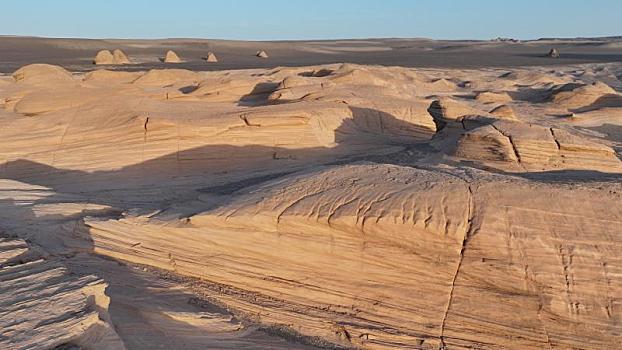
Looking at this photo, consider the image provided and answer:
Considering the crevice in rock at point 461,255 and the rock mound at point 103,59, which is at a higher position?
the rock mound at point 103,59

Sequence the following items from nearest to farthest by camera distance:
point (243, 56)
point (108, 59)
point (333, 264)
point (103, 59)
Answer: point (333, 264)
point (103, 59)
point (108, 59)
point (243, 56)

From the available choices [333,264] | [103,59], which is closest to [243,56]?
[103,59]

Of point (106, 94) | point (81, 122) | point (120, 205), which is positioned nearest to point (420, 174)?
point (120, 205)

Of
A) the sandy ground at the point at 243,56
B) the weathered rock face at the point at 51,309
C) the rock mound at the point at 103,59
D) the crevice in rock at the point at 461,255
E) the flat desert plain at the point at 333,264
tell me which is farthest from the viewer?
the sandy ground at the point at 243,56

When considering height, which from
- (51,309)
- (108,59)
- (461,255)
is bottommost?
(461,255)

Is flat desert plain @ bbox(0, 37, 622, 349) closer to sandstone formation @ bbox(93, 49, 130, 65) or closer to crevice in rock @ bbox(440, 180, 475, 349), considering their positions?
crevice in rock @ bbox(440, 180, 475, 349)

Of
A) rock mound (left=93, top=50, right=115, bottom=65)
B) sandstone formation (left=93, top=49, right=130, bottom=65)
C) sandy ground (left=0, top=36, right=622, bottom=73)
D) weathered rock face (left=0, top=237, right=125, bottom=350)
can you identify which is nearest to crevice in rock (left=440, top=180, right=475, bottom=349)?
weathered rock face (left=0, top=237, right=125, bottom=350)

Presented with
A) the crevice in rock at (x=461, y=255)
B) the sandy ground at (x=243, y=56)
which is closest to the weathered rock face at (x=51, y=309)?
the crevice in rock at (x=461, y=255)

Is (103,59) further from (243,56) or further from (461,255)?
(461,255)

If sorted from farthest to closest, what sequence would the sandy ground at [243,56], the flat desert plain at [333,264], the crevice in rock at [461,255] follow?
the sandy ground at [243,56] → the crevice in rock at [461,255] → the flat desert plain at [333,264]

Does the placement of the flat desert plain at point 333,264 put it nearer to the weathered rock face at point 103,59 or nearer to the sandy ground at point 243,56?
the sandy ground at point 243,56

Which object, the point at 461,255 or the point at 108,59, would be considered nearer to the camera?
the point at 461,255
